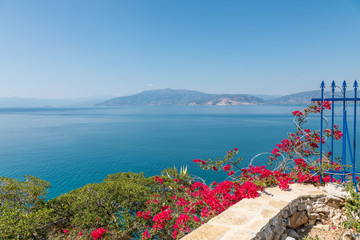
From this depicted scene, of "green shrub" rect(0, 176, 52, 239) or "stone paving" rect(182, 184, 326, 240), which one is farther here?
"green shrub" rect(0, 176, 52, 239)

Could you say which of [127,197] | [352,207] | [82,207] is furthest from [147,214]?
[352,207]

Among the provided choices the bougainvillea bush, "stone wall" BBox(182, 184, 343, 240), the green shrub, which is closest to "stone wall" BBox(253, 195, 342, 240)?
"stone wall" BBox(182, 184, 343, 240)

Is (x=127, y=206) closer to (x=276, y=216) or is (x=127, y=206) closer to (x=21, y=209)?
(x=21, y=209)

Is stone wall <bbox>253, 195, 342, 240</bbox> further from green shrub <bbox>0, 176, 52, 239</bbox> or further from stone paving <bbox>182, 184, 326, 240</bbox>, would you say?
green shrub <bbox>0, 176, 52, 239</bbox>

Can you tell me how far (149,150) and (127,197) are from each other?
18992 mm

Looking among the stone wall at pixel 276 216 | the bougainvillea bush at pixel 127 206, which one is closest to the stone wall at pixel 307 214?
the stone wall at pixel 276 216

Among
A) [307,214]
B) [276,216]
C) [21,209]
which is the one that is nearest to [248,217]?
[276,216]

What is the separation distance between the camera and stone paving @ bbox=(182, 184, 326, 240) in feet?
8.03

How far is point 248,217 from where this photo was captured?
285 centimetres

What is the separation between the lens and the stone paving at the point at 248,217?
245 centimetres

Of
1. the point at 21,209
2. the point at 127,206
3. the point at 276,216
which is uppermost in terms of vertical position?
the point at 276,216

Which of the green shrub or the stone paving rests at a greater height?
the stone paving

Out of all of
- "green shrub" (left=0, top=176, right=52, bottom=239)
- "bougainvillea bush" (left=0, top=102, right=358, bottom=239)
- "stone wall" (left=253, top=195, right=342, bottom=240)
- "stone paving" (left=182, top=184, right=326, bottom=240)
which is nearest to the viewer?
"stone paving" (left=182, top=184, right=326, bottom=240)

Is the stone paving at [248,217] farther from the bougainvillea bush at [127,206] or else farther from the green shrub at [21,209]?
the green shrub at [21,209]
